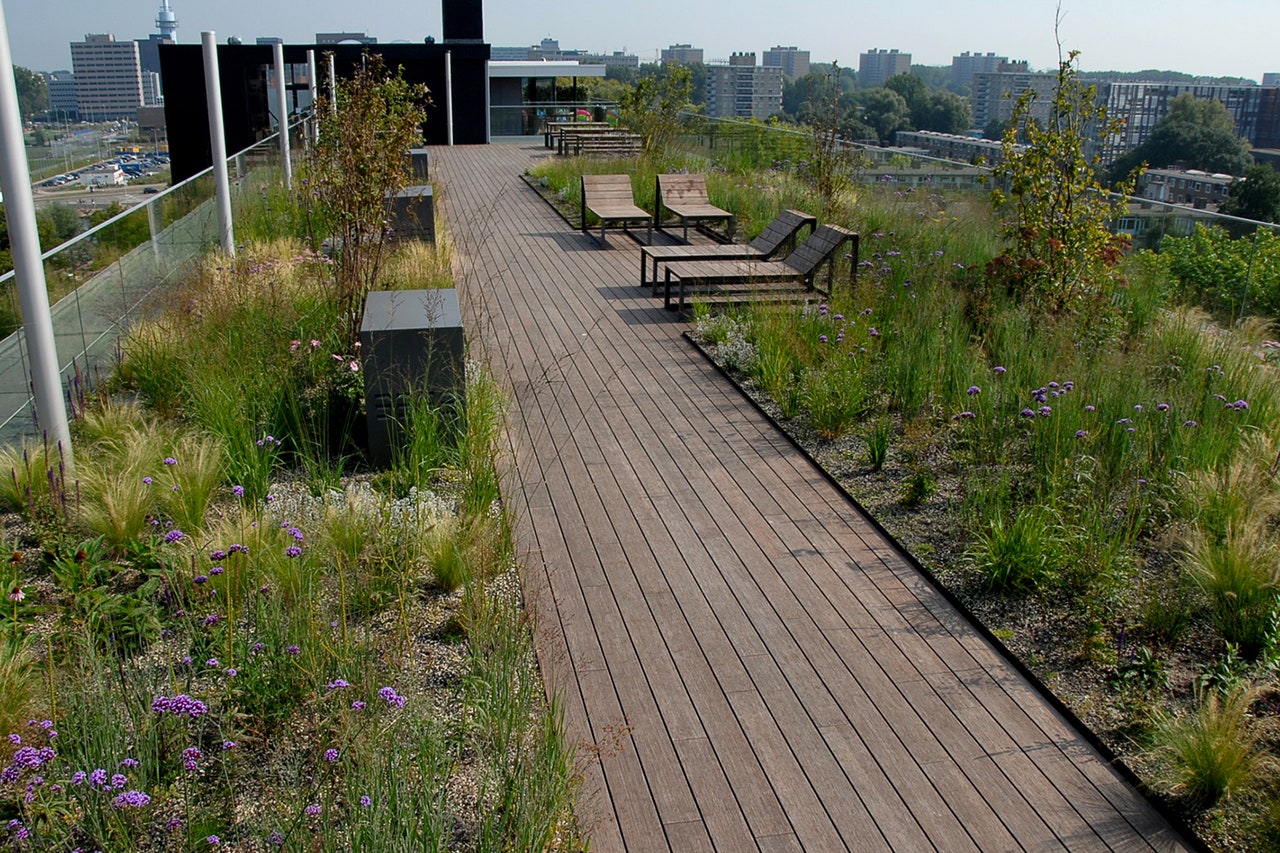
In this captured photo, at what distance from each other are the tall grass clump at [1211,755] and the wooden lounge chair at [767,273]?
16.5ft

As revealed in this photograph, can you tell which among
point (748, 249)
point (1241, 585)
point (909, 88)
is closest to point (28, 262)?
point (1241, 585)

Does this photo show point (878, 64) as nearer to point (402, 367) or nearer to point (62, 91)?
point (62, 91)

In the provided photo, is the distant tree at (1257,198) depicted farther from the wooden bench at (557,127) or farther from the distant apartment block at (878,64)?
the distant apartment block at (878,64)

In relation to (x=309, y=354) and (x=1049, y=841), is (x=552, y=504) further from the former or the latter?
(x=1049, y=841)

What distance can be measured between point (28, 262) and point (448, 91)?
20.5 metres

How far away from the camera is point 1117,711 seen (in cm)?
328

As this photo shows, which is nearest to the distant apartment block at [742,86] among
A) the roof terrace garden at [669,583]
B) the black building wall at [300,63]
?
the black building wall at [300,63]

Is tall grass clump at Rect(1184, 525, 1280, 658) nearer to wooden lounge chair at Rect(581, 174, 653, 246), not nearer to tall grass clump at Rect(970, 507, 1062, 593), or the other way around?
tall grass clump at Rect(970, 507, 1062, 593)

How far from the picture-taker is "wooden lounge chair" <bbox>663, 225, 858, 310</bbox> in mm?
7891

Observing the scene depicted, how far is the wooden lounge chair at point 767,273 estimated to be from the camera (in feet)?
25.9

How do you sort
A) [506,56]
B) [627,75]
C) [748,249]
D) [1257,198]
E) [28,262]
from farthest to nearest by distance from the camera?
[506,56] < [627,75] < [1257,198] < [748,249] < [28,262]

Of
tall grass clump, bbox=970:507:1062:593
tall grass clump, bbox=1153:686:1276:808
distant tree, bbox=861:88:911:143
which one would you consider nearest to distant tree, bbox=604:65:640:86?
distant tree, bbox=861:88:911:143

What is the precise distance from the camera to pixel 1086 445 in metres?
4.77

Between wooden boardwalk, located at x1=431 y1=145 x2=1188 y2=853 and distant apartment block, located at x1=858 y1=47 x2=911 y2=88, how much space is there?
18123 cm
